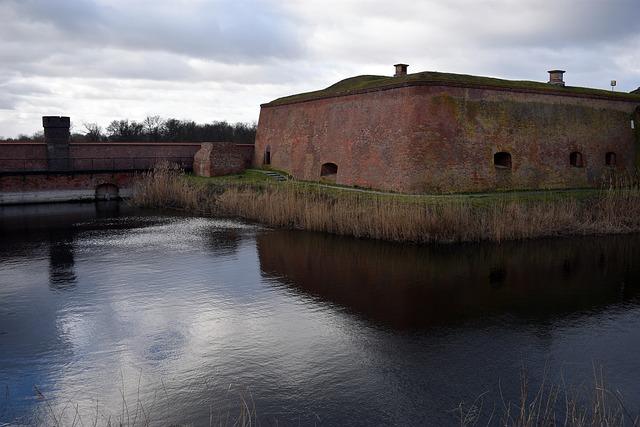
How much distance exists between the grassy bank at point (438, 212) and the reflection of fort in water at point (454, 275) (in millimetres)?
316

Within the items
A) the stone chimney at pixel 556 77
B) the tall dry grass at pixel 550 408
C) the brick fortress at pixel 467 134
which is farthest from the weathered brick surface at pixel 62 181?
the tall dry grass at pixel 550 408

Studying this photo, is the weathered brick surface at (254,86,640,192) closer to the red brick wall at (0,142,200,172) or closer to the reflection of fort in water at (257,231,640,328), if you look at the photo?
the reflection of fort in water at (257,231,640,328)

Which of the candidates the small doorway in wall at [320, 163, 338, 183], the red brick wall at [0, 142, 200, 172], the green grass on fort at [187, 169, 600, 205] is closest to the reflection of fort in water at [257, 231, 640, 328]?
the green grass on fort at [187, 169, 600, 205]

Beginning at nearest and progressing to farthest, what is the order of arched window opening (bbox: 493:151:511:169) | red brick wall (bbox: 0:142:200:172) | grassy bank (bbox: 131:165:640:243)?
grassy bank (bbox: 131:165:640:243), arched window opening (bbox: 493:151:511:169), red brick wall (bbox: 0:142:200:172)

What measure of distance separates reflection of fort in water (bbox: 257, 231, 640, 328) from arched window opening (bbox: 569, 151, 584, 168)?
450cm

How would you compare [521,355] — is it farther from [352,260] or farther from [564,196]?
[564,196]

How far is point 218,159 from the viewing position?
68.6 feet

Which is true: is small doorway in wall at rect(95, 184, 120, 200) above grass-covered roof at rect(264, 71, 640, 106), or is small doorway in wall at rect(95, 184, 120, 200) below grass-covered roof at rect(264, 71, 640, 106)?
below

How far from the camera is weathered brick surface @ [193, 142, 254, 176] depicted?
20.8m

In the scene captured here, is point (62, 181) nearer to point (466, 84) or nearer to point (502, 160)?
point (466, 84)

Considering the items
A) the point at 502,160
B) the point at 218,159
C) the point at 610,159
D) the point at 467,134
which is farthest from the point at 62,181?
the point at 610,159

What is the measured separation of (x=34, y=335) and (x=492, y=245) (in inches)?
332

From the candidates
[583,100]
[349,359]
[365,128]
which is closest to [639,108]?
[583,100]

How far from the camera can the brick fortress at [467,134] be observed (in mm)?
14305
